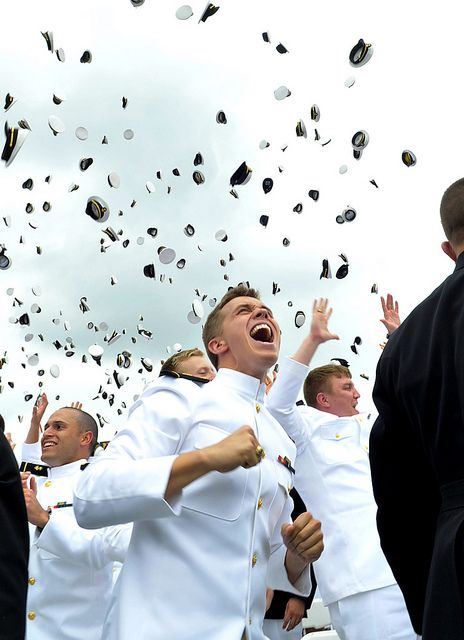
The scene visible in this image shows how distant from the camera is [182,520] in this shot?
300 centimetres

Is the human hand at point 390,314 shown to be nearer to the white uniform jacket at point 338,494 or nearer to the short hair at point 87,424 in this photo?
the white uniform jacket at point 338,494

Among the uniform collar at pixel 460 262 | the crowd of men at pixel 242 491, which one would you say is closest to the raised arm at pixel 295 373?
the crowd of men at pixel 242 491

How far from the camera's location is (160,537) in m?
2.98

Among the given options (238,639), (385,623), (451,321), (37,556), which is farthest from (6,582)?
(37,556)

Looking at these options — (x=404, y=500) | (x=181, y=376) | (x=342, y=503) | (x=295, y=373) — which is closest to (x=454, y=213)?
(x=404, y=500)

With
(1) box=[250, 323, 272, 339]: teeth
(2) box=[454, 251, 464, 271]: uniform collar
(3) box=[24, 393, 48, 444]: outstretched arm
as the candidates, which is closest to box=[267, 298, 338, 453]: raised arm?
(1) box=[250, 323, 272, 339]: teeth

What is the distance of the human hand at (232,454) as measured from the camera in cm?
274

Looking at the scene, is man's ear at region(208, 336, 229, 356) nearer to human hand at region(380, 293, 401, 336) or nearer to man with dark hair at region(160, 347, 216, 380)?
man with dark hair at region(160, 347, 216, 380)

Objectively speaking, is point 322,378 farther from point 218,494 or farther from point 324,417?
point 218,494

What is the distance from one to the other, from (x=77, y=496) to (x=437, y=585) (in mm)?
1284

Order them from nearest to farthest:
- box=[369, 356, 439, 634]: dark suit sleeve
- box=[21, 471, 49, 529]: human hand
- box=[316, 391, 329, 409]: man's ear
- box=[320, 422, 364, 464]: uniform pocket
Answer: box=[369, 356, 439, 634]: dark suit sleeve, box=[21, 471, 49, 529]: human hand, box=[320, 422, 364, 464]: uniform pocket, box=[316, 391, 329, 409]: man's ear

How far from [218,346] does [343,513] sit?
7.51 feet

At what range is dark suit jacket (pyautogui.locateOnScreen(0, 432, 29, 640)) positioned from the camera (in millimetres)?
2377

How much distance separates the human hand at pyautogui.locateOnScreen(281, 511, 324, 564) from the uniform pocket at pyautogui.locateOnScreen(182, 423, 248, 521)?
248 millimetres
